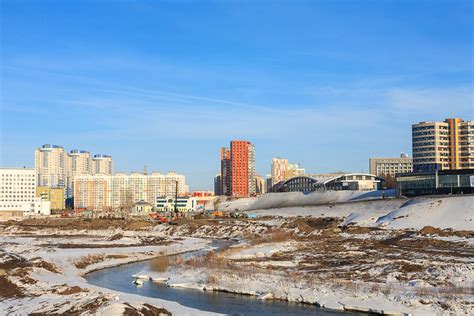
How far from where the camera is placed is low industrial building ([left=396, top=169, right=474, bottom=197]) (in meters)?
101

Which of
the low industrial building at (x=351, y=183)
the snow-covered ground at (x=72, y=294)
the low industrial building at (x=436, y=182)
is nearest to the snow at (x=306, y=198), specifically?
the low industrial building at (x=351, y=183)

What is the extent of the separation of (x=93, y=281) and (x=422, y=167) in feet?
312

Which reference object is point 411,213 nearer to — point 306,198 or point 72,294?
point 72,294

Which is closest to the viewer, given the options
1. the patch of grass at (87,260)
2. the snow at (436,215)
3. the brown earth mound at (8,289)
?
the brown earth mound at (8,289)

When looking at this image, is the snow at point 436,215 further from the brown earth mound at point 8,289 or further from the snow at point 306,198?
the brown earth mound at point 8,289

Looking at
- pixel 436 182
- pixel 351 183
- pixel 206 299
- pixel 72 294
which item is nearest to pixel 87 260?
pixel 72 294

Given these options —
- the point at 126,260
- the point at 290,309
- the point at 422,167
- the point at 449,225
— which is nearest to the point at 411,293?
the point at 290,309

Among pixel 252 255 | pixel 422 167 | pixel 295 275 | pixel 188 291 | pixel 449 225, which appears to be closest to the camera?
pixel 188 291

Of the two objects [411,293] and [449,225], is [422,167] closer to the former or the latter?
[449,225]

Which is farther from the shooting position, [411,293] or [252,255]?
[252,255]

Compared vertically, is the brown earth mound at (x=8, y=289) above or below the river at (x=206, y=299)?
above

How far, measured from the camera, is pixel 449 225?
70.5 metres

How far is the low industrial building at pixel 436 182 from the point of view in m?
101

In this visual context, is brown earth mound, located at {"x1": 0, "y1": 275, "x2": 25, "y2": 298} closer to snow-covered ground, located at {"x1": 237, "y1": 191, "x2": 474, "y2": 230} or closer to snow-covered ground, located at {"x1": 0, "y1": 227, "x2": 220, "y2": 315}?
snow-covered ground, located at {"x1": 0, "y1": 227, "x2": 220, "y2": 315}
